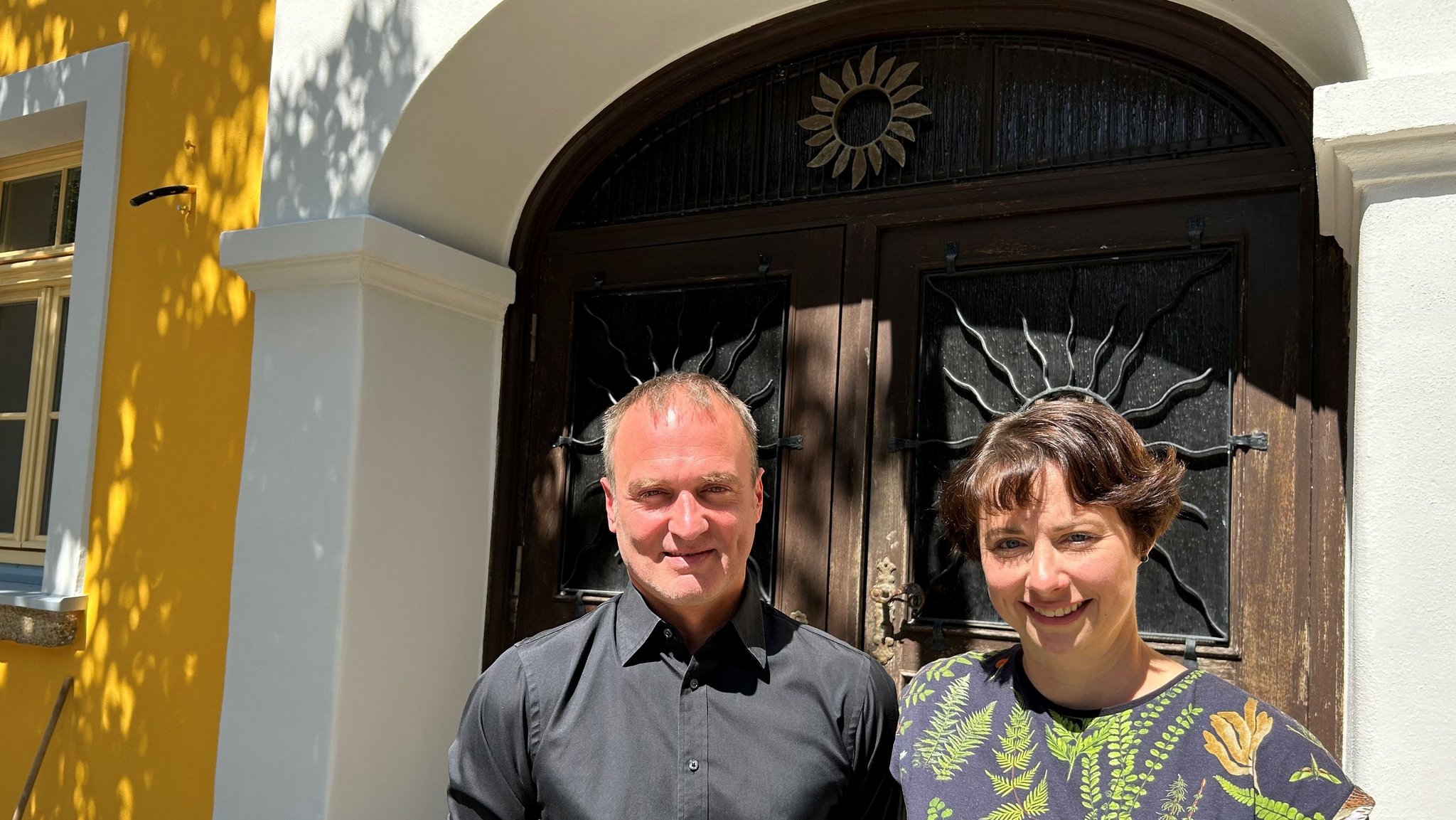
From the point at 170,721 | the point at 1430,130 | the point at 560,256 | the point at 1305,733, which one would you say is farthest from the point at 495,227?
the point at 1305,733

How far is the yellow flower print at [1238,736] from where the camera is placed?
1545 mm

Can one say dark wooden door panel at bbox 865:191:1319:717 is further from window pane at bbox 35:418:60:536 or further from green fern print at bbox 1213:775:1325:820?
window pane at bbox 35:418:60:536

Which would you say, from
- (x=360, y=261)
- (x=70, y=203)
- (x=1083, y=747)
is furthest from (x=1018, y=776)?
(x=70, y=203)

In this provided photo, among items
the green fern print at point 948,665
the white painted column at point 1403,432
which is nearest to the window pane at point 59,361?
the green fern print at point 948,665

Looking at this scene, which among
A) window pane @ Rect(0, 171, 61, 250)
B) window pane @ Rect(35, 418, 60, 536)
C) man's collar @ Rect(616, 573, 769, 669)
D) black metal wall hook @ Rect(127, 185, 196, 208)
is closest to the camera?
man's collar @ Rect(616, 573, 769, 669)

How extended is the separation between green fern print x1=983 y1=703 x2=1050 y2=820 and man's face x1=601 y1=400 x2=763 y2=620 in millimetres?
520

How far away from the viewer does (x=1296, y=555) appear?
272 centimetres

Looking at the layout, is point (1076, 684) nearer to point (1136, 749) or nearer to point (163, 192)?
point (1136, 749)

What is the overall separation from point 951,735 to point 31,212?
483 centimetres

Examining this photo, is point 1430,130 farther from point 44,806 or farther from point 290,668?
point 44,806

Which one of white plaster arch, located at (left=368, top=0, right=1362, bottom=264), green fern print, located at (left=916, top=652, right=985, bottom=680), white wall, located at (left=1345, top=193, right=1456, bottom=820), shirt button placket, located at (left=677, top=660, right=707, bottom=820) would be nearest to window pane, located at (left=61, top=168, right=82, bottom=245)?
white plaster arch, located at (left=368, top=0, right=1362, bottom=264)

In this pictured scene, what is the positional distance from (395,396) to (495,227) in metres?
0.72

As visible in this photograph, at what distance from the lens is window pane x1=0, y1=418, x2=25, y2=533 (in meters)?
4.88

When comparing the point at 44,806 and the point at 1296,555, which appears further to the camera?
the point at 44,806
